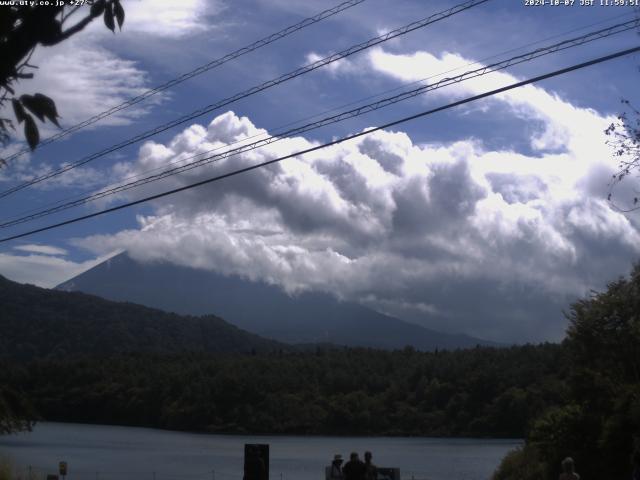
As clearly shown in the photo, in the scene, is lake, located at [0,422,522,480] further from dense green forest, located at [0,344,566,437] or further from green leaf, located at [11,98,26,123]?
green leaf, located at [11,98,26,123]

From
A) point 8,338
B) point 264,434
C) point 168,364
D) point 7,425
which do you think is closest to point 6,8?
point 7,425

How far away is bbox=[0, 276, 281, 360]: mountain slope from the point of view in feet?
492

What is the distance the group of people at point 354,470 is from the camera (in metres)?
17.6

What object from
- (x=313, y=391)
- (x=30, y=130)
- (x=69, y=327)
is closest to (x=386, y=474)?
(x=30, y=130)

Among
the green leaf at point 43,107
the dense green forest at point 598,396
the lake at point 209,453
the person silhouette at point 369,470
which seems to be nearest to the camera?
the green leaf at point 43,107

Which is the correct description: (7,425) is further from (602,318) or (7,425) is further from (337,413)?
(337,413)

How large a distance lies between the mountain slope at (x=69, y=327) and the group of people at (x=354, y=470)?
121m

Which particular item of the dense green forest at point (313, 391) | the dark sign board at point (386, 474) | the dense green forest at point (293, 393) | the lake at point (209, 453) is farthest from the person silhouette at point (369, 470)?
the dense green forest at point (293, 393)

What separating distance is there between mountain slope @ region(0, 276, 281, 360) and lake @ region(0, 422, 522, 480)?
45.2 m

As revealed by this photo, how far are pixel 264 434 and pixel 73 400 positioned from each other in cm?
2291

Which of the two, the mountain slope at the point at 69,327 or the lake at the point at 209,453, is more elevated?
the mountain slope at the point at 69,327

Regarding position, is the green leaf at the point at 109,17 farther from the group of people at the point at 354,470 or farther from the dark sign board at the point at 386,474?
the dark sign board at the point at 386,474

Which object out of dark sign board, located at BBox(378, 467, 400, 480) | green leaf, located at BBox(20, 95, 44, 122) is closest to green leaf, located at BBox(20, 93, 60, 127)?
green leaf, located at BBox(20, 95, 44, 122)

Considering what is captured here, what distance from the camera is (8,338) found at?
14512cm
